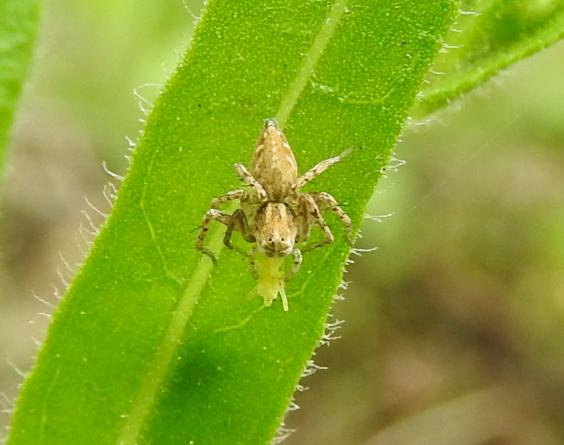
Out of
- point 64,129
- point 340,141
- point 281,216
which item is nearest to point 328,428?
point 64,129

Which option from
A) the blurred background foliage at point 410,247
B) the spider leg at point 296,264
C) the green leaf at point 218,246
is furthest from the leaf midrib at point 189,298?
the blurred background foliage at point 410,247

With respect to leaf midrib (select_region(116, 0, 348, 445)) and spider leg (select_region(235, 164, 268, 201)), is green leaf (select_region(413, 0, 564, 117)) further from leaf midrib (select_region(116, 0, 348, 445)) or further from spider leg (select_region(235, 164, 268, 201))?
spider leg (select_region(235, 164, 268, 201))

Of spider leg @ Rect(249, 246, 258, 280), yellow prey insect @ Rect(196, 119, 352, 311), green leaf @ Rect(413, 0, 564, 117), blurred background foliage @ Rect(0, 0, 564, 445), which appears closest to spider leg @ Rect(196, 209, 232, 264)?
yellow prey insect @ Rect(196, 119, 352, 311)

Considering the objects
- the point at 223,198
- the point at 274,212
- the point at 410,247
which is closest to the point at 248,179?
the point at 223,198

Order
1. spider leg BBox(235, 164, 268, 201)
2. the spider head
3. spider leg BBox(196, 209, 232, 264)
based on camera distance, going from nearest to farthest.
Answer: spider leg BBox(196, 209, 232, 264) < spider leg BBox(235, 164, 268, 201) < the spider head

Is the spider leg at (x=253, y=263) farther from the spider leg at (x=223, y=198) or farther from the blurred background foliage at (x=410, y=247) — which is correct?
the blurred background foliage at (x=410, y=247)

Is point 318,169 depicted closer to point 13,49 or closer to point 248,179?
point 248,179
